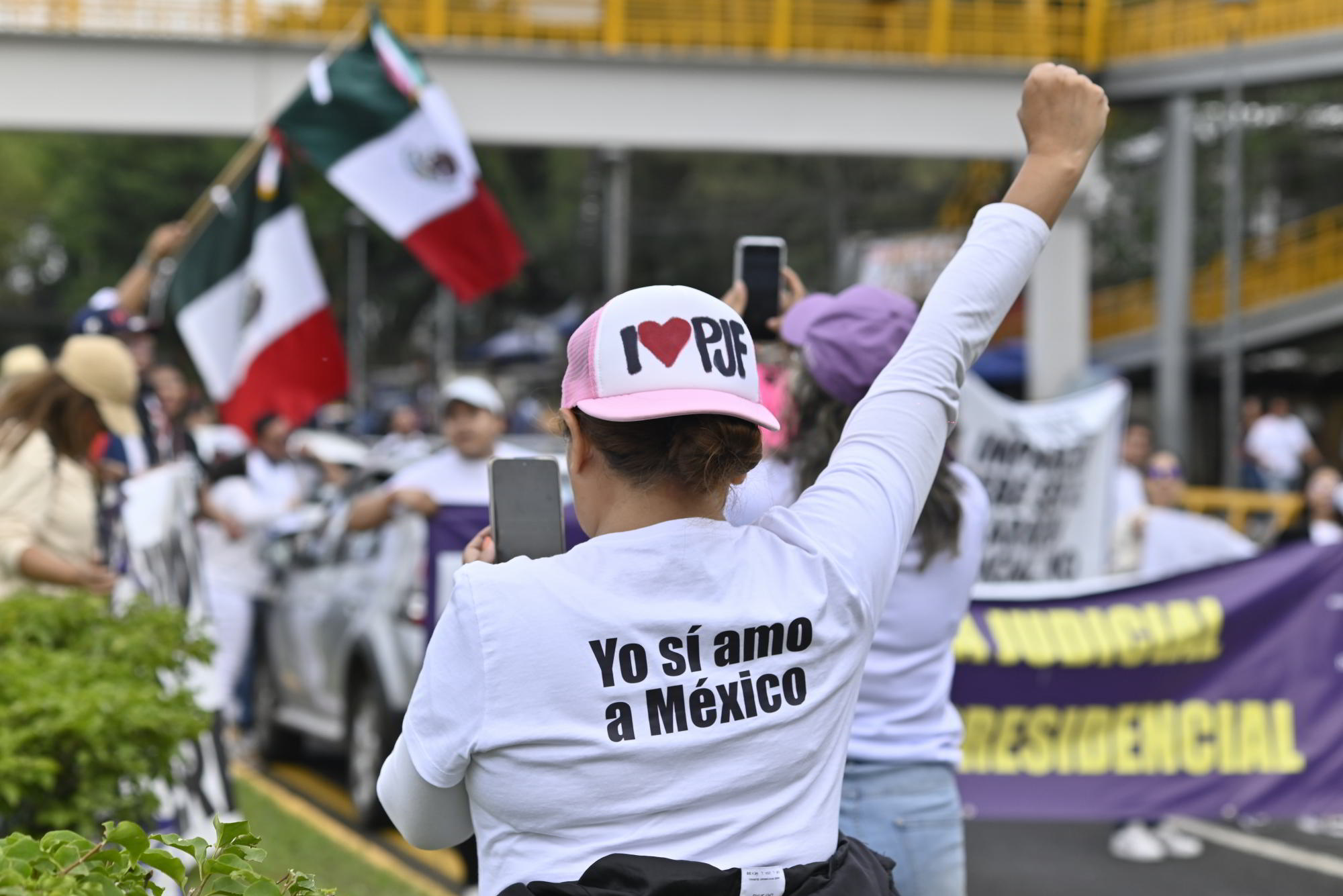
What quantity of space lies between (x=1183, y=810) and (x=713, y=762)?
219 inches

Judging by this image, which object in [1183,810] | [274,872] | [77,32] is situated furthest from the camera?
[77,32]

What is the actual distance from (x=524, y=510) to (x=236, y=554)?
8.79 metres

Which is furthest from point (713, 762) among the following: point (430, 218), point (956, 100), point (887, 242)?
point (887, 242)

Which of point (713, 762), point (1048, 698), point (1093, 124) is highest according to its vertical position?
point (1093, 124)

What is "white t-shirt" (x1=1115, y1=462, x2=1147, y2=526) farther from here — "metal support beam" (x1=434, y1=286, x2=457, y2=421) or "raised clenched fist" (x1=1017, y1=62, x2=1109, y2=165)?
"metal support beam" (x1=434, y1=286, x2=457, y2=421)

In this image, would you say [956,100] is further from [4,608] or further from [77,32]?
[4,608]

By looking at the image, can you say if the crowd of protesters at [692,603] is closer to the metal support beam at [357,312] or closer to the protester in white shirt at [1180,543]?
the protester in white shirt at [1180,543]

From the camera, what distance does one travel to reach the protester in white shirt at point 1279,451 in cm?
2458

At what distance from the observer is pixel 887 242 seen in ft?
94.1

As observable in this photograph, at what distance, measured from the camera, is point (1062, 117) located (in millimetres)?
2418

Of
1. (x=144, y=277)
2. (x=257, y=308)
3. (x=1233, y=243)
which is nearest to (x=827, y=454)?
(x=144, y=277)

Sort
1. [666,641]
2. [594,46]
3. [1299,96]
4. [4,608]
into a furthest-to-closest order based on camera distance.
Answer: [1299,96] → [594,46] → [4,608] → [666,641]

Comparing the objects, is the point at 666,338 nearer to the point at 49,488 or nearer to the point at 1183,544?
the point at 49,488

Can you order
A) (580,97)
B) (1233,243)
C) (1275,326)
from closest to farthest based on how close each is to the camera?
(580,97) < (1233,243) < (1275,326)
